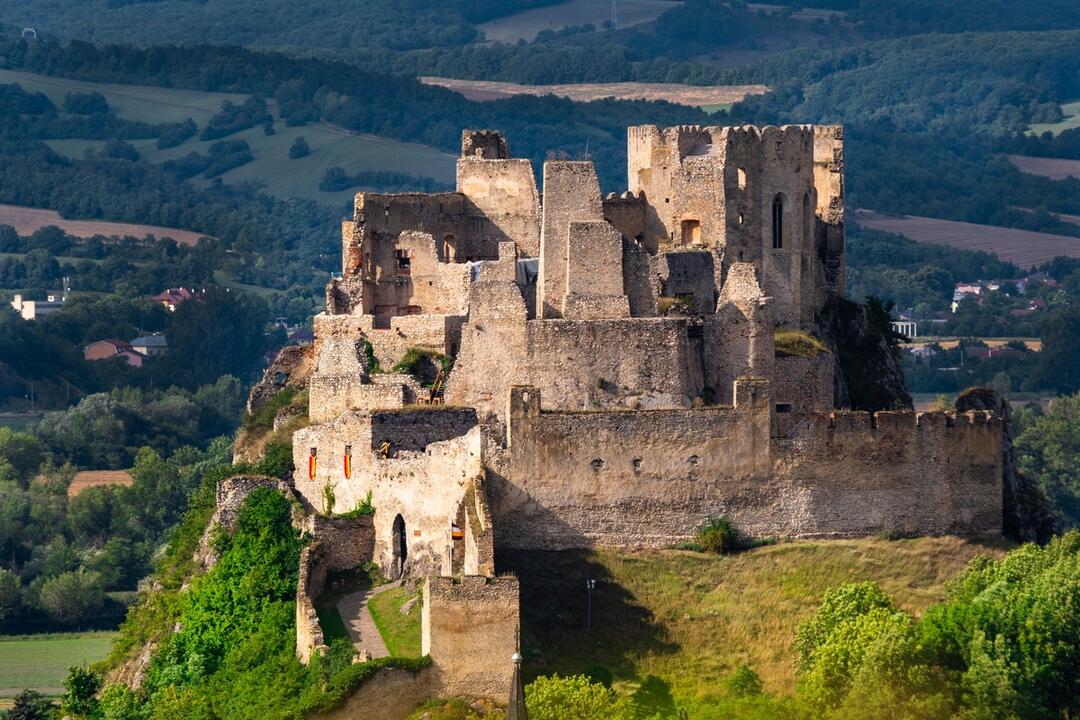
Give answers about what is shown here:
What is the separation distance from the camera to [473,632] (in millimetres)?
44688

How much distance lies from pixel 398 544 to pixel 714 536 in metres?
4.97

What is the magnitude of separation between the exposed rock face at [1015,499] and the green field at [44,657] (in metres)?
24.4

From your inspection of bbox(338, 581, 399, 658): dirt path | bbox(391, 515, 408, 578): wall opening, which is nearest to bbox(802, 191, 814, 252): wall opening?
bbox(391, 515, 408, 578): wall opening

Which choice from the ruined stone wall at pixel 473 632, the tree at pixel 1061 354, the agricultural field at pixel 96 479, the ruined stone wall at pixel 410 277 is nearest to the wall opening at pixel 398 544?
the ruined stone wall at pixel 473 632

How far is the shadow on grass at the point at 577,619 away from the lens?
1818 inches

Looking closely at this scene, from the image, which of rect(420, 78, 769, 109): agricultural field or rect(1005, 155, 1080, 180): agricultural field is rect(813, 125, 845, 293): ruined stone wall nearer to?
rect(420, 78, 769, 109): agricultural field

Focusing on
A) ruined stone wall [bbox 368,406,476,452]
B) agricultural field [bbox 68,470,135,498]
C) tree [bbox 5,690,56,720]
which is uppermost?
ruined stone wall [bbox 368,406,476,452]

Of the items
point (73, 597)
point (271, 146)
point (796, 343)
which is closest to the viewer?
point (796, 343)

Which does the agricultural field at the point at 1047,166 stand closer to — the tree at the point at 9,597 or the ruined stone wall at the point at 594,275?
the tree at the point at 9,597

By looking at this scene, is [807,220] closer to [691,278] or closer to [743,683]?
[691,278]

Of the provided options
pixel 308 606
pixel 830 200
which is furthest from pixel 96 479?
pixel 308 606

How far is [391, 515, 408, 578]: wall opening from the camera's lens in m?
49.0

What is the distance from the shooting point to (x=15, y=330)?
439 ft

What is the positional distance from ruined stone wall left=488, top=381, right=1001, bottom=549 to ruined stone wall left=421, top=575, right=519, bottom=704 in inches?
119
